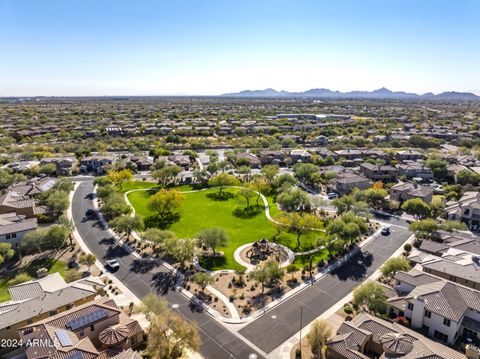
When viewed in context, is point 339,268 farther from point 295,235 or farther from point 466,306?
point 466,306

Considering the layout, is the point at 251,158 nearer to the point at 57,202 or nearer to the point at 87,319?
the point at 57,202

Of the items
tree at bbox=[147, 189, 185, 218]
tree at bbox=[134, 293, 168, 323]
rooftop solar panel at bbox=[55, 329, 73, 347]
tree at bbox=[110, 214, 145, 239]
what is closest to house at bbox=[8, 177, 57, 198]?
tree at bbox=[147, 189, 185, 218]

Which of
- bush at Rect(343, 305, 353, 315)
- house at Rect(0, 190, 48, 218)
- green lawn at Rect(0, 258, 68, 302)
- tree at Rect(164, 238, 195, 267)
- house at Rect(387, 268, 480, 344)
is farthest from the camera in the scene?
house at Rect(0, 190, 48, 218)

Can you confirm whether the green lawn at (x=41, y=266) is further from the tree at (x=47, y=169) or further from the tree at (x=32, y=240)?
the tree at (x=47, y=169)

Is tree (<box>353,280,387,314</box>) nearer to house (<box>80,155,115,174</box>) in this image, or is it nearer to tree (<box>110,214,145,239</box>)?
tree (<box>110,214,145,239</box>)

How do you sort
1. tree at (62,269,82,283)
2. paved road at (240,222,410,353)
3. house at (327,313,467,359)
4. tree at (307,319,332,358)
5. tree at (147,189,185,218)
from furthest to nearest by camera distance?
tree at (147,189,185,218) < tree at (62,269,82,283) < paved road at (240,222,410,353) < tree at (307,319,332,358) < house at (327,313,467,359)

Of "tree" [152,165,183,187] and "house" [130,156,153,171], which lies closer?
"tree" [152,165,183,187]

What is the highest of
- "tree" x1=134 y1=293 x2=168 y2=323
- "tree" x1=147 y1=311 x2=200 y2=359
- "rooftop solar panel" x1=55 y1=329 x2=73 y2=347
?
"rooftop solar panel" x1=55 y1=329 x2=73 y2=347
